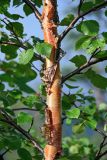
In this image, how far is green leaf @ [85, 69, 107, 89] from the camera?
2461 mm

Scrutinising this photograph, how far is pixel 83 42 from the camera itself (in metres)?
2.33

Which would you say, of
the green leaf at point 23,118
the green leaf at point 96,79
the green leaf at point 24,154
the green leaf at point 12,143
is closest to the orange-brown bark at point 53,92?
the green leaf at point 23,118

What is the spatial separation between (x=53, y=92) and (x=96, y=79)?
319 mm

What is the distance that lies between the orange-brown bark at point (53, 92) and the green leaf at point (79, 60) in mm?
143

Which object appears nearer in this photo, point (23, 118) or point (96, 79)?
point (23, 118)

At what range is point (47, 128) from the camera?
2.27 metres

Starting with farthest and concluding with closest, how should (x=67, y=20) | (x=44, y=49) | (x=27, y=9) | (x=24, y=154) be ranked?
(x=24, y=154), (x=27, y=9), (x=67, y=20), (x=44, y=49)

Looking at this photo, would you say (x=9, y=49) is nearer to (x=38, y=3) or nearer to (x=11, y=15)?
(x=11, y=15)

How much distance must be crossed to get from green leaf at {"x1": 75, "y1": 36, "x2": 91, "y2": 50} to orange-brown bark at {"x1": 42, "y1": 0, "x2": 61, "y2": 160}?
132mm

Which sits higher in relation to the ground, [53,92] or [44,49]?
[44,49]

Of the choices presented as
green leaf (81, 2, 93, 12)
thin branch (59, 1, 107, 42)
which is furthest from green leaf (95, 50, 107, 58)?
green leaf (81, 2, 93, 12)

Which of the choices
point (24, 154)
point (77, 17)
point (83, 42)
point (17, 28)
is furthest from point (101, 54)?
point (24, 154)

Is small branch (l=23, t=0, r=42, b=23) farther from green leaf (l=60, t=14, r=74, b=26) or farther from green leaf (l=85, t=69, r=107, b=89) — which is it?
green leaf (l=85, t=69, r=107, b=89)

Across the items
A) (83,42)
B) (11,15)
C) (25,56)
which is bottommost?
(25,56)
